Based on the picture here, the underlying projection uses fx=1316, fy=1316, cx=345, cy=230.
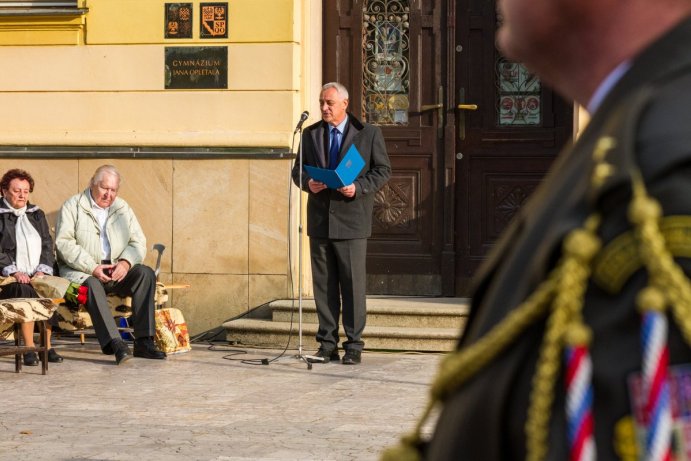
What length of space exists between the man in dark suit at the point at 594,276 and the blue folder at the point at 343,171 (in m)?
8.54

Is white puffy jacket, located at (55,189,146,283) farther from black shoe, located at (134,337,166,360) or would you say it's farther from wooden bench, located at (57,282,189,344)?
black shoe, located at (134,337,166,360)

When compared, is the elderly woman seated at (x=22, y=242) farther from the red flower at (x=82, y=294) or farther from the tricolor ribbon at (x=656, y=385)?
the tricolor ribbon at (x=656, y=385)

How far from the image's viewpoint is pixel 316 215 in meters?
10.2

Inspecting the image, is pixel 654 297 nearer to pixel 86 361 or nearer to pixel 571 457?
pixel 571 457

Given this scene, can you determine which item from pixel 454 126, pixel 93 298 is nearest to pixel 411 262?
pixel 454 126

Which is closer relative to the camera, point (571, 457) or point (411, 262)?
point (571, 457)

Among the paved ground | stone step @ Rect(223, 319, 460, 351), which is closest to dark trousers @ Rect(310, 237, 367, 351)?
the paved ground

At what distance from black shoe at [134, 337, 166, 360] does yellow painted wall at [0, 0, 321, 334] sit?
1.23 meters

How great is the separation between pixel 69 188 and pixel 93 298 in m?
2.09

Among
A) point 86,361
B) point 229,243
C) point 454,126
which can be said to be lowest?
point 86,361

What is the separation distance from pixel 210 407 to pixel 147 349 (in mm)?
2885

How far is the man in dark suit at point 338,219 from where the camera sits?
1002 centimetres

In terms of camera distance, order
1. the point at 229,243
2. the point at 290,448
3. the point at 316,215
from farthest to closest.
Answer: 1. the point at 229,243
2. the point at 316,215
3. the point at 290,448

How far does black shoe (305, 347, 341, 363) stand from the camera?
9914mm
